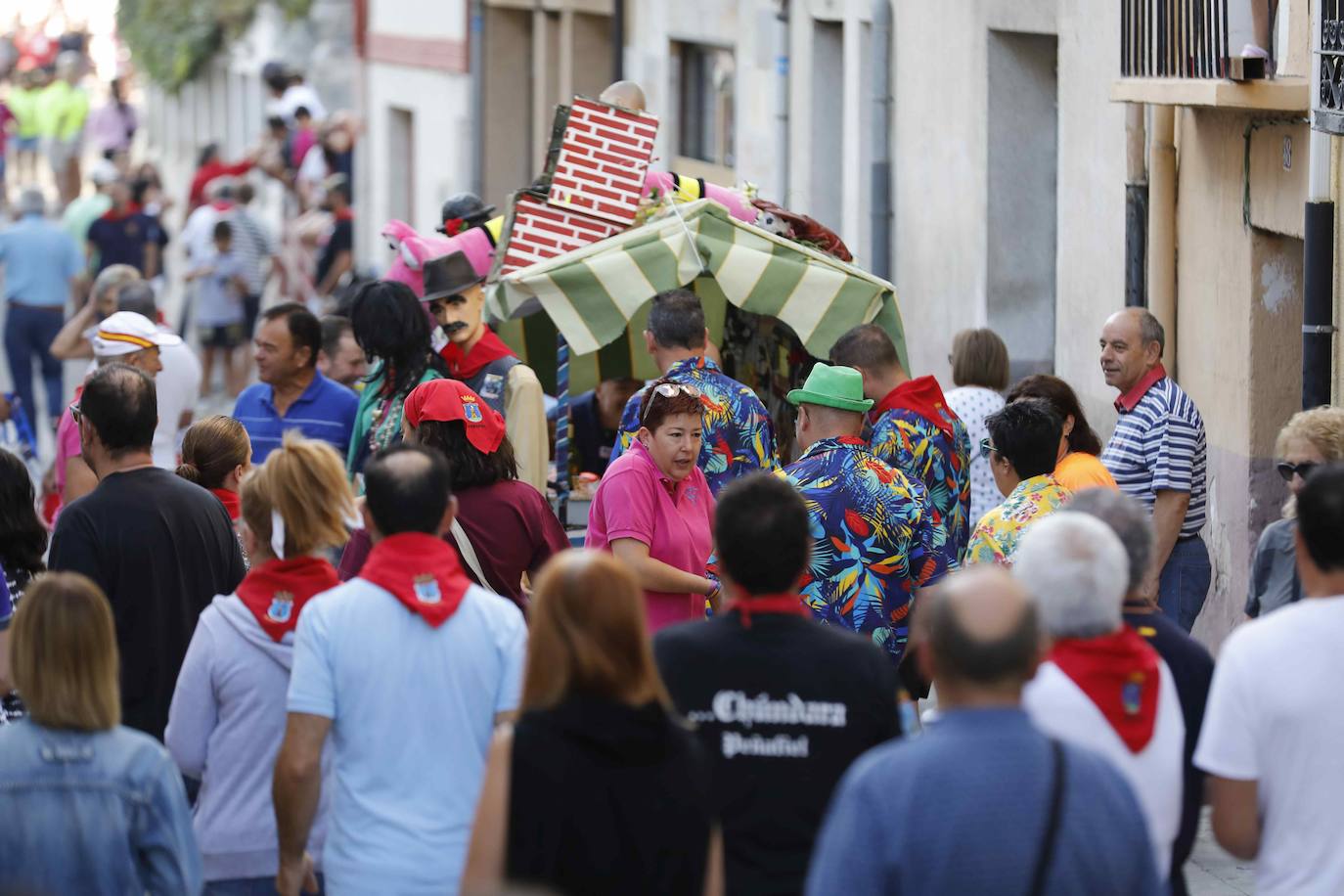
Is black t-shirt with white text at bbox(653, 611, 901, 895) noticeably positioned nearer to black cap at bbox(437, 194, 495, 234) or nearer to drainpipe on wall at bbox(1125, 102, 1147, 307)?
black cap at bbox(437, 194, 495, 234)

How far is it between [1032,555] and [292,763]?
1.70 m

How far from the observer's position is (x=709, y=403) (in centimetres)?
834

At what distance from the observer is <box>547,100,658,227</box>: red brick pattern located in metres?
10.1

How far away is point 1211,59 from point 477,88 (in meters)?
14.5

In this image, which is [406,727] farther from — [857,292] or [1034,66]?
[1034,66]

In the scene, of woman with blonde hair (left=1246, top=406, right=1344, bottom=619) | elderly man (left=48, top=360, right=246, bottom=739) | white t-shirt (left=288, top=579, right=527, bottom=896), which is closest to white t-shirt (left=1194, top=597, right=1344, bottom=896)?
white t-shirt (left=288, top=579, right=527, bottom=896)

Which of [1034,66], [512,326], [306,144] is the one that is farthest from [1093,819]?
[306,144]

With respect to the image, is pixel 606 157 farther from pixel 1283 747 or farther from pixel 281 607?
pixel 1283 747

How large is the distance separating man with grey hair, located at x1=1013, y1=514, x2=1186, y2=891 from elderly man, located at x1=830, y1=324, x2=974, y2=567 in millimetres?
3689

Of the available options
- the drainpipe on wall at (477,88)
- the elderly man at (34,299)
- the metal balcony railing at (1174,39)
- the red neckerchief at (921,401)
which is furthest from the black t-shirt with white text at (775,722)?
the drainpipe on wall at (477,88)

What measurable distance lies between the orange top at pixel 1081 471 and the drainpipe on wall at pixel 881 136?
7691 millimetres

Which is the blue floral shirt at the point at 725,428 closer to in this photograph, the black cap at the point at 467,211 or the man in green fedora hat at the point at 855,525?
the man in green fedora hat at the point at 855,525

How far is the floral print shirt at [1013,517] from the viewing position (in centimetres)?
687

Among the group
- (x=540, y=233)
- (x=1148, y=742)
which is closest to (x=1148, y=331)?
(x=540, y=233)
